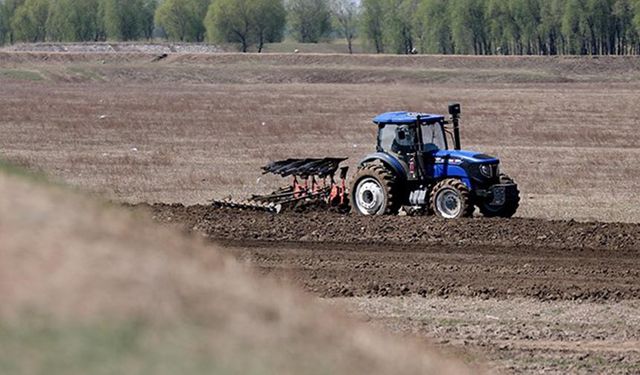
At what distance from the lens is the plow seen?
18109mm

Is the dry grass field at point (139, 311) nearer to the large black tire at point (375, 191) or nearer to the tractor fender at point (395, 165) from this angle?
the large black tire at point (375, 191)

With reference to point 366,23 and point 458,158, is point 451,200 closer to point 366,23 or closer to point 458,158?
point 458,158

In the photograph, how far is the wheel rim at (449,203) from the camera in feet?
59.0

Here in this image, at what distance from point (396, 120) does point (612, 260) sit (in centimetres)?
417

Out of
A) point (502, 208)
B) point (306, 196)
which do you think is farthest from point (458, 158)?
point (306, 196)

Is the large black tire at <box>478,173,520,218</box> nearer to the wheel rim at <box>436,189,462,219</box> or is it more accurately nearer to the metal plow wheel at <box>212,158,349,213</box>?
the wheel rim at <box>436,189,462,219</box>

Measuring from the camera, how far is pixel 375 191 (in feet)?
60.6

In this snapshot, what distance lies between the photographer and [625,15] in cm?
12206

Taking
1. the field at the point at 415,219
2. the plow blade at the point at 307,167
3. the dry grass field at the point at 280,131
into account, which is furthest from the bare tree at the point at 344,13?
the plow blade at the point at 307,167

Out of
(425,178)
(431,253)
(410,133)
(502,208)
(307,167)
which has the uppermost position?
(410,133)

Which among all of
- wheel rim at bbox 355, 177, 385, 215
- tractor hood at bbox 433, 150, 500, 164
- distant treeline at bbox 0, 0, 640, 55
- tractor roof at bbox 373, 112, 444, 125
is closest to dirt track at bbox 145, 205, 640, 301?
wheel rim at bbox 355, 177, 385, 215

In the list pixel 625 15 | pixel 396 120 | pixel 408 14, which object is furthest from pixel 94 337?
pixel 408 14

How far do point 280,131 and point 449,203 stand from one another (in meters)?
21.3

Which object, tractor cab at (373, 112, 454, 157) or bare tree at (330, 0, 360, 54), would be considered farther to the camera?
bare tree at (330, 0, 360, 54)
